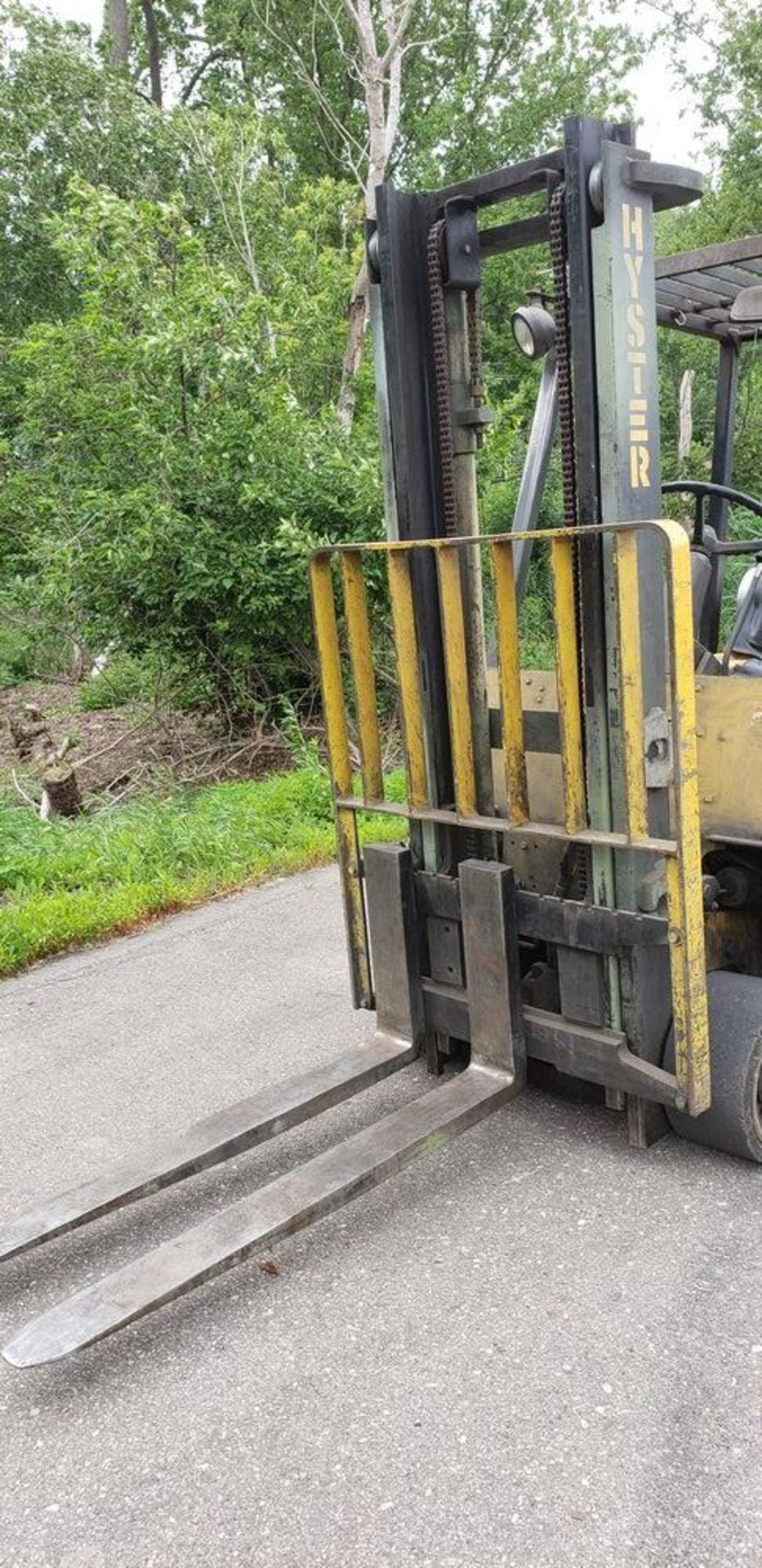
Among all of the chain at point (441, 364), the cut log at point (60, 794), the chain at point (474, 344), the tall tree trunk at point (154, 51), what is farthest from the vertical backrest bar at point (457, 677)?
the tall tree trunk at point (154, 51)

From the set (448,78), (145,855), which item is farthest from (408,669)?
(448,78)

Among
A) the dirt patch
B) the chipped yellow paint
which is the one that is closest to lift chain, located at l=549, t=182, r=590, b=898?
the chipped yellow paint

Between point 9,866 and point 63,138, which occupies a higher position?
point 63,138

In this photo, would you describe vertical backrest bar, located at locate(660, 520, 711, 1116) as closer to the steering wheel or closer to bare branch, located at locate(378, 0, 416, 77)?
the steering wheel

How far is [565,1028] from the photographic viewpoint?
3.39m

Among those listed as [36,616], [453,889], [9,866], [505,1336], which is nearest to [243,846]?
[9,866]

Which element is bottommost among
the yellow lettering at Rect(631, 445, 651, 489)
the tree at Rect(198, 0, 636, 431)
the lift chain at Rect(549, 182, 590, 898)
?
the yellow lettering at Rect(631, 445, 651, 489)

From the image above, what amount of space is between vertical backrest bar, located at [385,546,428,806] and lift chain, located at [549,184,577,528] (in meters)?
0.50

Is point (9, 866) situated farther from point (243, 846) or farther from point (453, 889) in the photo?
point (453, 889)

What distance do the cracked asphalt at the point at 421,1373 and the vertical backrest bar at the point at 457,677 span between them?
3.62 ft

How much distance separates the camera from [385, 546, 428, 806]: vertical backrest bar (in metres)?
3.40

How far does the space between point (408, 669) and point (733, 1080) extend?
1509 mm

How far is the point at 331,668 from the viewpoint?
376 cm

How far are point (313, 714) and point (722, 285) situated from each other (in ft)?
22.4
